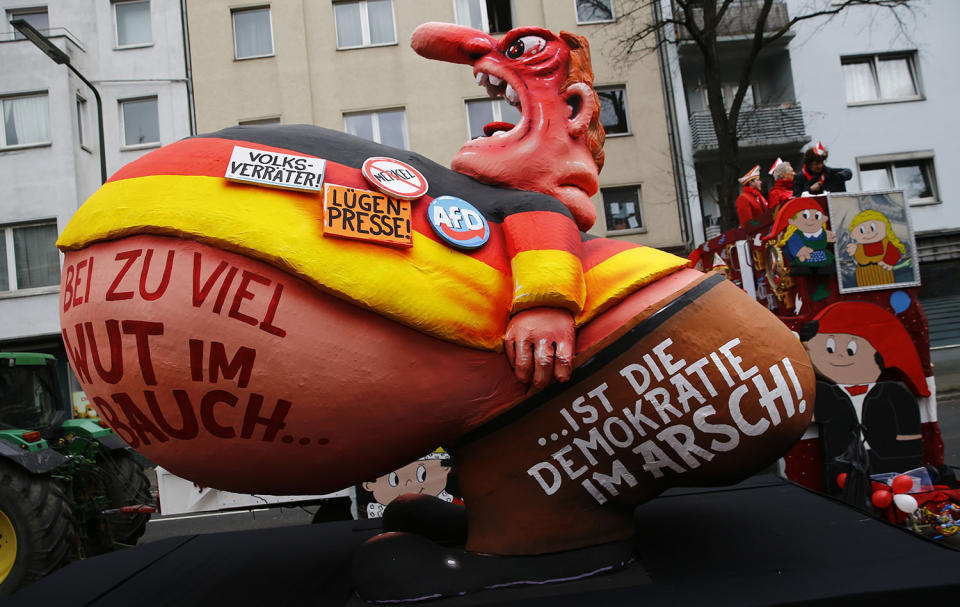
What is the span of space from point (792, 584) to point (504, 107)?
1242 cm

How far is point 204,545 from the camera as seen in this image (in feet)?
10.6

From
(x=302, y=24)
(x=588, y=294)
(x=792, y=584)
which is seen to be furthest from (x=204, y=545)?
(x=302, y=24)

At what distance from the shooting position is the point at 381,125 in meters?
13.3

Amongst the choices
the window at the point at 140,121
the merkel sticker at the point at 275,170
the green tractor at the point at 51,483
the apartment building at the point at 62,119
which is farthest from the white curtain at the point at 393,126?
the merkel sticker at the point at 275,170

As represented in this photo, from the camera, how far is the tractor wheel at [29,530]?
4.28 meters

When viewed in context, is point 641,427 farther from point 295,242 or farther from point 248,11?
point 248,11

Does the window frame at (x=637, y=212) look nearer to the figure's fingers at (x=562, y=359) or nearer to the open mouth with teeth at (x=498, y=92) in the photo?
the open mouth with teeth at (x=498, y=92)

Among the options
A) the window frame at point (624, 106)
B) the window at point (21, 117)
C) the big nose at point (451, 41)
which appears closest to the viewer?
the big nose at point (451, 41)

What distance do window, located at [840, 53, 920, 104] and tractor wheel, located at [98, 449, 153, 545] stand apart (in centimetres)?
1527

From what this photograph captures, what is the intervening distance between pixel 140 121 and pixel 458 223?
13.9 metres

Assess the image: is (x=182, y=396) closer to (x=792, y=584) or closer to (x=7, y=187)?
(x=792, y=584)

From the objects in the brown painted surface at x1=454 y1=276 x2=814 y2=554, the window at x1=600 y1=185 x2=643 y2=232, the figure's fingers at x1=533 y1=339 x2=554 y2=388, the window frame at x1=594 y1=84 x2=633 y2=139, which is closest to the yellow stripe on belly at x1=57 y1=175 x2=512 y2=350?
the figure's fingers at x1=533 y1=339 x2=554 y2=388

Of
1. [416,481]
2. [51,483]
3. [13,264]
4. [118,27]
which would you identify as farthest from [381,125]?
[51,483]

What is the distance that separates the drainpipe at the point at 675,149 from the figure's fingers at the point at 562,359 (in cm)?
1203
